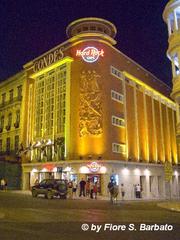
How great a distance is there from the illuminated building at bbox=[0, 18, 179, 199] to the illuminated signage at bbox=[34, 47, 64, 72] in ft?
0.47

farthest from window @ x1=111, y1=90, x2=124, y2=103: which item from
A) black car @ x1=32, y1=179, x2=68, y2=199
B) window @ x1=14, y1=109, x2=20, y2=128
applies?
window @ x1=14, y1=109, x2=20, y2=128

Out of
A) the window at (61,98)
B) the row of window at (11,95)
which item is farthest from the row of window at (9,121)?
the window at (61,98)

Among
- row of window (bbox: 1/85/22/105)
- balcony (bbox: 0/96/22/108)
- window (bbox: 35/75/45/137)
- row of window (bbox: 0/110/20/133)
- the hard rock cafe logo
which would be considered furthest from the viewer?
row of window (bbox: 1/85/22/105)

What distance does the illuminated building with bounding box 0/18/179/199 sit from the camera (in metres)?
35.8

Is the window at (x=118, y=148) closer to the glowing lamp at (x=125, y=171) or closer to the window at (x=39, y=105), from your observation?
the glowing lamp at (x=125, y=171)

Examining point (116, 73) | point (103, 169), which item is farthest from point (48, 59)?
point (103, 169)

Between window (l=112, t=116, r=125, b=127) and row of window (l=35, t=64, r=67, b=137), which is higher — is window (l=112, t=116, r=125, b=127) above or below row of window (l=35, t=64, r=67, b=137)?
below

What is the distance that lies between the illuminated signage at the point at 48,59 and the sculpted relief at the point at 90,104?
5.69m

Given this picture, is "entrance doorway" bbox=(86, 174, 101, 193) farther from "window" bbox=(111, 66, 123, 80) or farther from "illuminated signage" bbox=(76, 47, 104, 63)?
"illuminated signage" bbox=(76, 47, 104, 63)

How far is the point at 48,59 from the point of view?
4262cm

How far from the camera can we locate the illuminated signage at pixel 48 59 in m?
40.8

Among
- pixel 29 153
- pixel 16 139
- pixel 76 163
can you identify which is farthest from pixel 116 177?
pixel 16 139

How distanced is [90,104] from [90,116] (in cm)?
159

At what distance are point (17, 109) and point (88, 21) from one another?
63.6ft
